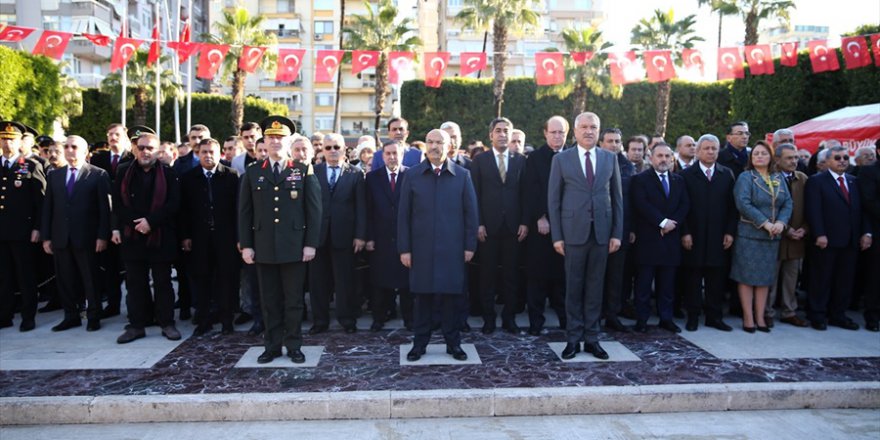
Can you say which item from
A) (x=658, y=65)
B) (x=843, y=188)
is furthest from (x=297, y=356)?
(x=658, y=65)

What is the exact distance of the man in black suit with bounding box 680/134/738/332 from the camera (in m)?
6.50

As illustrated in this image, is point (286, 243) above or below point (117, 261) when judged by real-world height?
above

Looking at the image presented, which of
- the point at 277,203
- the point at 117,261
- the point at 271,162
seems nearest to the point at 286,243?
the point at 277,203

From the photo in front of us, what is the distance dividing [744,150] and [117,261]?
25.4 feet

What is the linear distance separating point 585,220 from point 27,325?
19.7 feet

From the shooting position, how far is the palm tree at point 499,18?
90.6ft

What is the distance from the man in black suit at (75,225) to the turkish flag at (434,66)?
8860 millimetres

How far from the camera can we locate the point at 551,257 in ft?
21.0

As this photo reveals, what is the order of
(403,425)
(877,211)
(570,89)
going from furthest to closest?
(570,89) → (877,211) → (403,425)

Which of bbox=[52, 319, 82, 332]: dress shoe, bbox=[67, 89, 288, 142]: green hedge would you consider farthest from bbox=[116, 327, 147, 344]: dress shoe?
bbox=[67, 89, 288, 142]: green hedge

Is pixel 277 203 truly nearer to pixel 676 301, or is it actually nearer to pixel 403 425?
pixel 403 425

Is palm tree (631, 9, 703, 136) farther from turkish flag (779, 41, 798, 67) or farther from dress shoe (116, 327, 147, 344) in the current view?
dress shoe (116, 327, 147, 344)

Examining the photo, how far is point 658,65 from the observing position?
1398 centimetres

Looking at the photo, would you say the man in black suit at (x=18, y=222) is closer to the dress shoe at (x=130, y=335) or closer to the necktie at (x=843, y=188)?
the dress shoe at (x=130, y=335)
